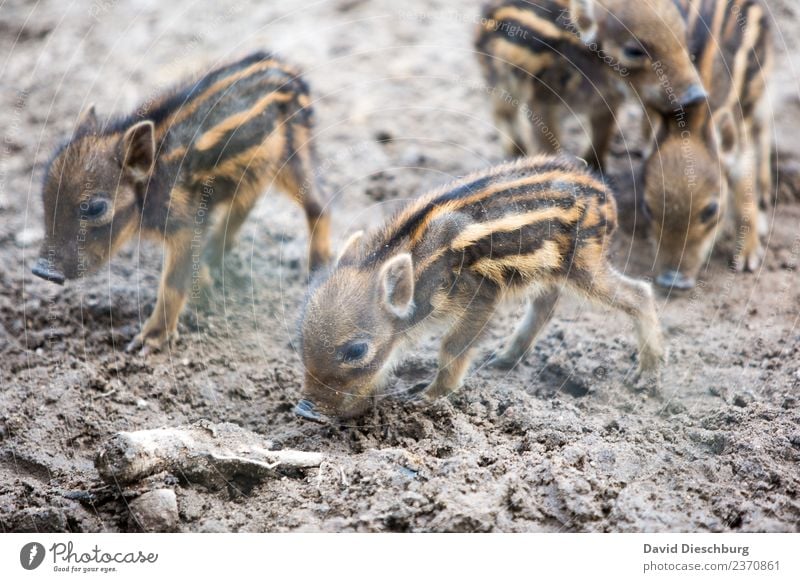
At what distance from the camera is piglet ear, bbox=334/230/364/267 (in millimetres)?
2961

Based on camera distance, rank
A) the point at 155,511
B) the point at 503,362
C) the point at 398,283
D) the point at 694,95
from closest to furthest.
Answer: the point at 155,511 < the point at 398,283 < the point at 503,362 < the point at 694,95

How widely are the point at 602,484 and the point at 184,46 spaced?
295 centimetres

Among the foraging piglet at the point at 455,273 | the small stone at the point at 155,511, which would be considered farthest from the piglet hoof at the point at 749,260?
the small stone at the point at 155,511

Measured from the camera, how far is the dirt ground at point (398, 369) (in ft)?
8.16

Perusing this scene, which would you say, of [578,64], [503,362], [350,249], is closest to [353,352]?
[350,249]

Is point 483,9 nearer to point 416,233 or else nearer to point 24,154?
point 416,233

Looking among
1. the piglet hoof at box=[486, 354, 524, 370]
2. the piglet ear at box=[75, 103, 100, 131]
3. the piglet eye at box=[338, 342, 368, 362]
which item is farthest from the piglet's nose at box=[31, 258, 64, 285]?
the piglet hoof at box=[486, 354, 524, 370]

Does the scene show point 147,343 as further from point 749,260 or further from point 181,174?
point 749,260

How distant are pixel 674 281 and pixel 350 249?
4.51ft

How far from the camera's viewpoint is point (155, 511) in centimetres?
247
